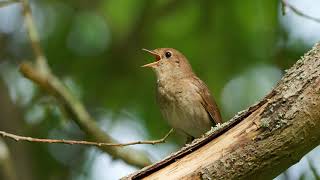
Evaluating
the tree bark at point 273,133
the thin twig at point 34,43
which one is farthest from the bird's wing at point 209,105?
the tree bark at point 273,133

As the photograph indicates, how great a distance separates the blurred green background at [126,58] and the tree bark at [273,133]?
3.27 m

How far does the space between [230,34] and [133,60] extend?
1075 mm

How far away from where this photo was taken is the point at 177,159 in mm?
4082

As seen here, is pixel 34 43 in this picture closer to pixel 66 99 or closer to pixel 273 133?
pixel 66 99

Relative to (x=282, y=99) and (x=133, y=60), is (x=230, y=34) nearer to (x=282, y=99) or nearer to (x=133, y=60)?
(x=133, y=60)

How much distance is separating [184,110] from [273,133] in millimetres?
2804

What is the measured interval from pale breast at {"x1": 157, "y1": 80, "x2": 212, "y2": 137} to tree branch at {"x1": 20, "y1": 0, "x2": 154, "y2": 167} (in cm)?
43

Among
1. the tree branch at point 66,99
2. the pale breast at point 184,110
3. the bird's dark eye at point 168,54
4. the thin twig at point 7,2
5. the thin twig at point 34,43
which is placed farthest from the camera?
the bird's dark eye at point 168,54

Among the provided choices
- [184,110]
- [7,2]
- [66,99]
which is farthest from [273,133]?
[7,2]

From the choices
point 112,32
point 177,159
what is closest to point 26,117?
point 112,32

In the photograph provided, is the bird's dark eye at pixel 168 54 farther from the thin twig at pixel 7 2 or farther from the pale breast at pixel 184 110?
the thin twig at pixel 7 2

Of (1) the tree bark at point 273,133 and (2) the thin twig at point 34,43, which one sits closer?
(1) the tree bark at point 273,133

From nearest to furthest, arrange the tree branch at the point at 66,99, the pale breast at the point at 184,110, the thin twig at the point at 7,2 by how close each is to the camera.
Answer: the tree branch at the point at 66,99 < the thin twig at the point at 7,2 < the pale breast at the point at 184,110

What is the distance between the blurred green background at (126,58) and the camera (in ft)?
23.8
